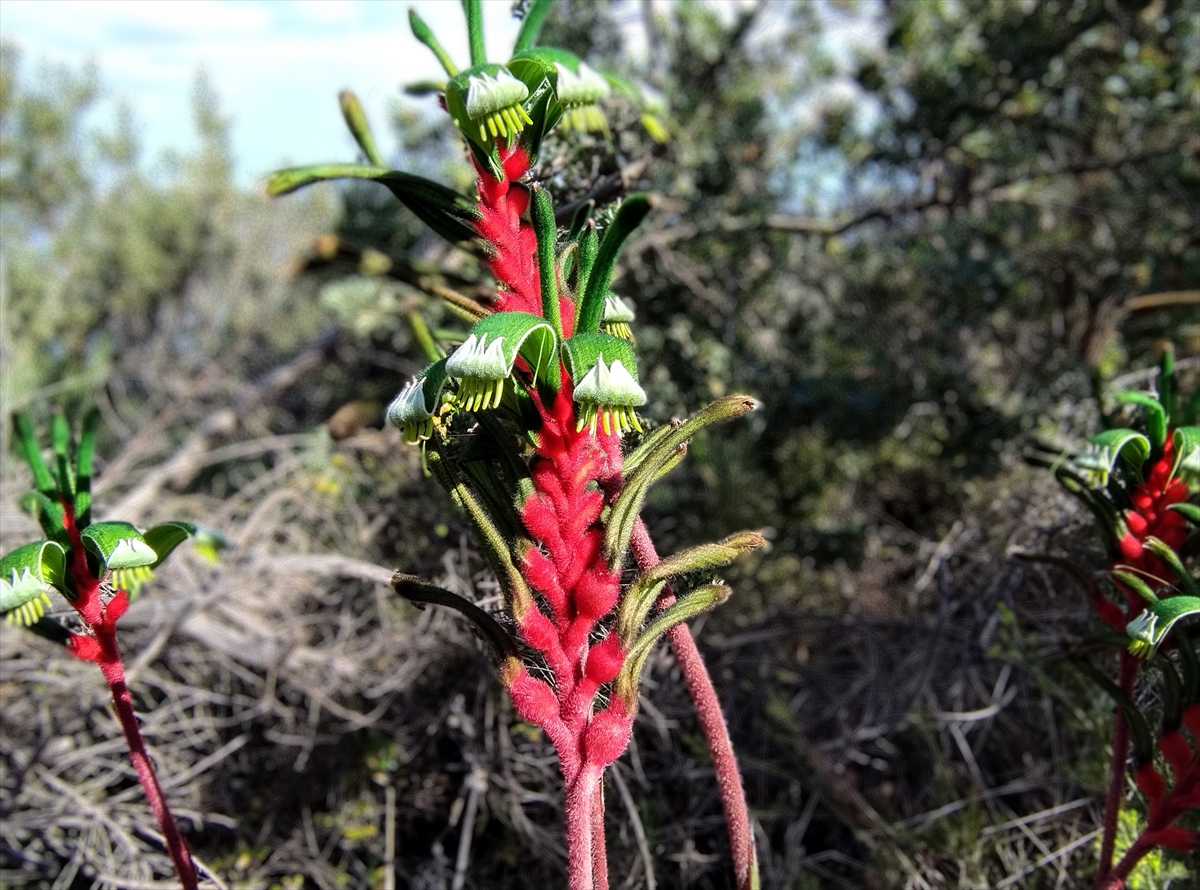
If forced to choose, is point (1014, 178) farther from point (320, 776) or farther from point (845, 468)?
point (320, 776)

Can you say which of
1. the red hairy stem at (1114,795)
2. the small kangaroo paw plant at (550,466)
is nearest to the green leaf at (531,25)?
the small kangaroo paw plant at (550,466)

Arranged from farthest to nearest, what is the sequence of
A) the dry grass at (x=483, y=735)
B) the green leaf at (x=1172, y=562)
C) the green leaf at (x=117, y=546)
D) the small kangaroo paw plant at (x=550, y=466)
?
the dry grass at (x=483, y=735), the green leaf at (x=1172, y=562), the green leaf at (x=117, y=546), the small kangaroo paw plant at (x=550, y=466)

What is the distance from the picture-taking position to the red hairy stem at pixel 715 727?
93 cm

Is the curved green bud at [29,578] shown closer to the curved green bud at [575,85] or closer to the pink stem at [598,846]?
the pink stem at [598,846]

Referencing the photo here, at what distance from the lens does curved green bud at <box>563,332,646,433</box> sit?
2.29 feet

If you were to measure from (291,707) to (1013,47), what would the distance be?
2686mm

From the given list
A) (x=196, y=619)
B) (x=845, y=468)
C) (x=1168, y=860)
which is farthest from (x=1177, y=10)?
(x=196, y=619)

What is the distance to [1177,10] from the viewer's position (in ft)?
9.15

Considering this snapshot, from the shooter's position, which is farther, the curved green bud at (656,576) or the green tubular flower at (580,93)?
the green tubular flower at (580,93)

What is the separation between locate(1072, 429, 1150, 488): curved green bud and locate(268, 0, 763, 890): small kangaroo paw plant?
1.67 feet

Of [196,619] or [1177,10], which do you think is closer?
[196,619]

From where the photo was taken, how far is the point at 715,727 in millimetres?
943

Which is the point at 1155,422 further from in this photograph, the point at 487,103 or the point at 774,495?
the point at 774,495

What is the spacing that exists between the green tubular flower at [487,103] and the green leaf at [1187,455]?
0.83 metres
